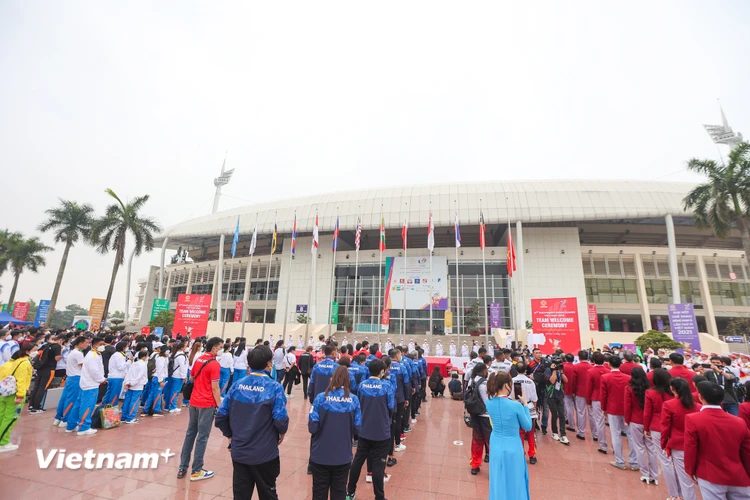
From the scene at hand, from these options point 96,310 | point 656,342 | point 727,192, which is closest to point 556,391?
point 656,342

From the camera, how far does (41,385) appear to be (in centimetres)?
862

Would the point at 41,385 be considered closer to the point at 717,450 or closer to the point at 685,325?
the point at 717,450

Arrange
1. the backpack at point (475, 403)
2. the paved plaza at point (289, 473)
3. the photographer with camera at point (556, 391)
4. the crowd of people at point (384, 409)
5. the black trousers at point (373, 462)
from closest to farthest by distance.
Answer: the crowd of people at point (384, 409)
the black trousers at point (373, 462)
the paved plaza at point (289, 473)
the backpack at point (475, 403)
the photographer with camera at point (556, 391)

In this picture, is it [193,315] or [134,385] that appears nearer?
[134,385]

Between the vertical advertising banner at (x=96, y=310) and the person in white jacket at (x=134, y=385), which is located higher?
the vertical advertising banner at (x=96, y=310)

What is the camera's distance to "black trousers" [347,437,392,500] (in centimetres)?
436

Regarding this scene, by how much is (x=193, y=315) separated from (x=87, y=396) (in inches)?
323

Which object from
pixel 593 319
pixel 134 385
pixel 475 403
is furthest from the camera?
pixel 593 319

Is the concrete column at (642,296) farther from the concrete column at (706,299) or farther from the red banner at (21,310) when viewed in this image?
the red banner at (21,310)

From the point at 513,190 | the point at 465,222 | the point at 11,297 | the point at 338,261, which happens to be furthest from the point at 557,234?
the point at 11,297

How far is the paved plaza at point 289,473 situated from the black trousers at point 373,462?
0.49 meters

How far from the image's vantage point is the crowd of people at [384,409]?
343cm

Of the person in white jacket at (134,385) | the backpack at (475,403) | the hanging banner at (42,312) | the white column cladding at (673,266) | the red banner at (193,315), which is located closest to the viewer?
the backpack at (475,403)

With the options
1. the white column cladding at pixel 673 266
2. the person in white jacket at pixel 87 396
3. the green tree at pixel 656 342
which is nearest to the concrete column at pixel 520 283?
the green tree at pixel 656 342
